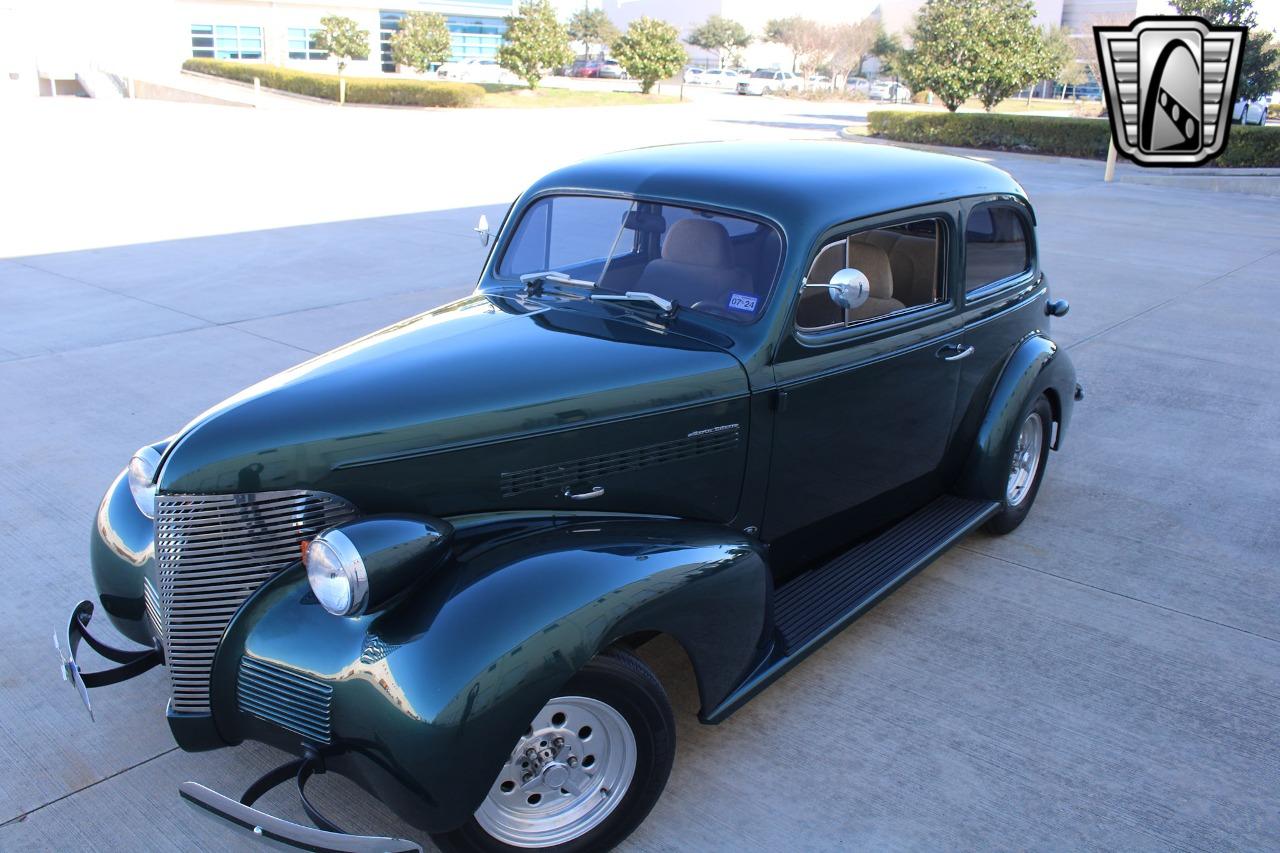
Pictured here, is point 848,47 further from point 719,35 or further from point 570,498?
point 570,498

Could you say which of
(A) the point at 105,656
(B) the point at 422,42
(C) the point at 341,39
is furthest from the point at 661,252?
(B) the point at 422,42

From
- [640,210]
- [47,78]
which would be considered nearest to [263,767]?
[640,210]

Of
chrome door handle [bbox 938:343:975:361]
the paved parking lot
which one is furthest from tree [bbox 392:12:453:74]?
chrome door handle [bbox 938:343:975:361]

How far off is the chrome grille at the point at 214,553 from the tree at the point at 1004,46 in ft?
85.6

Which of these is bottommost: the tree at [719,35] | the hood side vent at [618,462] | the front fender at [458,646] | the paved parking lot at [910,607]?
the paved parking lot at [910,607]

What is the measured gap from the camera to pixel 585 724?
276 centimetres

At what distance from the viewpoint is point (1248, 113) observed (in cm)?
2589

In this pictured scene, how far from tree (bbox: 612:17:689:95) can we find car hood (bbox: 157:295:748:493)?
39886 mm

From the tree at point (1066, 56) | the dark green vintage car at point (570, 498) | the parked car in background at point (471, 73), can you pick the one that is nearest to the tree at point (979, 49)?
the tree at point (1066, 56)

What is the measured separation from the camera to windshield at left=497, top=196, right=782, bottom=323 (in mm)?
3525

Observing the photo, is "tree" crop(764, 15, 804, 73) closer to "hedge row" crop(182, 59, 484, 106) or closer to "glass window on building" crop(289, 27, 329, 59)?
"glass window on building" crop(289, 27, 329, 59)

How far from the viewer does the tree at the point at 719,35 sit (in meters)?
71.8

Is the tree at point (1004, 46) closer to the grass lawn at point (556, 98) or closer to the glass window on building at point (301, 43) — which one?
the grass lawn at point (556, 98)

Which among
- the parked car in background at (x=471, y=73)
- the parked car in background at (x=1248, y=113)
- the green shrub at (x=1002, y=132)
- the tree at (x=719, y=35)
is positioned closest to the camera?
the green shrub at (x=1002, y=132)
